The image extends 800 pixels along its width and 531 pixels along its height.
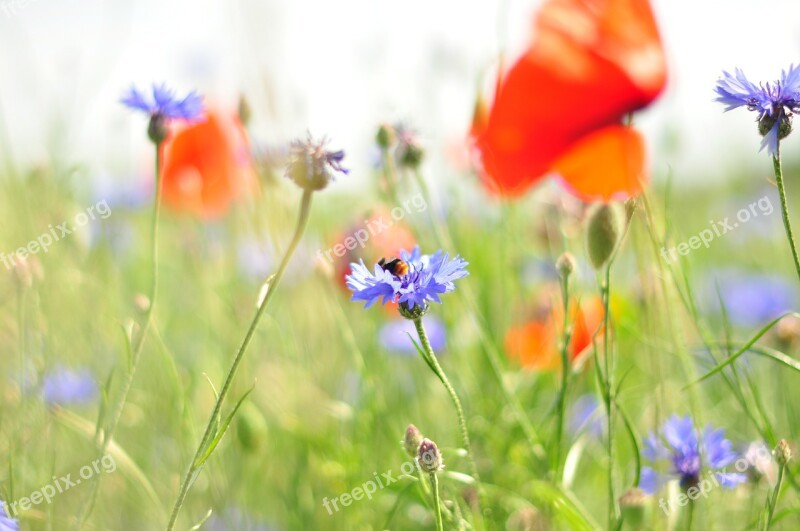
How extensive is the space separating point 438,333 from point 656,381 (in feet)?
1.60

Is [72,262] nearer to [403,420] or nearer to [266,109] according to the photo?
[266,109]

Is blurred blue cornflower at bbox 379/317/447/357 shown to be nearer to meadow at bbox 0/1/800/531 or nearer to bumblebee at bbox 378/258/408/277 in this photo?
meadow at bbox 0/1/800/531

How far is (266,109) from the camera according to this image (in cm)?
125

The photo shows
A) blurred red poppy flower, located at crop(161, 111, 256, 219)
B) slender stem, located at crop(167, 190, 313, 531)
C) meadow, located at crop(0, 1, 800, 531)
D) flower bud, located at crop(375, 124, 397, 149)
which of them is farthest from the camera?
blurred red poppy flower, located at crop(161, 111, 256, 219)

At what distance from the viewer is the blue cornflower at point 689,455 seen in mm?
771

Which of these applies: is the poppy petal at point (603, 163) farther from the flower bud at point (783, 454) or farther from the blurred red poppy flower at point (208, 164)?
the blurred red poppy flower at point (208, 164)

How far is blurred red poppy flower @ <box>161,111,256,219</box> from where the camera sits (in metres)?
1.52

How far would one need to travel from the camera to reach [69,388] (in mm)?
1199

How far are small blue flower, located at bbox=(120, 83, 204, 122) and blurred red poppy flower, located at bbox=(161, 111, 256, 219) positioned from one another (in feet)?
2.11

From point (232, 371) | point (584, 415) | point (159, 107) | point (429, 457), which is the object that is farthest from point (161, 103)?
point (584, 415)

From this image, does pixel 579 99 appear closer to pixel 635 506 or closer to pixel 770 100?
pixel 770 100

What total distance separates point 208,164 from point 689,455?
1023 mm

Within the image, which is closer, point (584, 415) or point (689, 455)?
point (689, 455)

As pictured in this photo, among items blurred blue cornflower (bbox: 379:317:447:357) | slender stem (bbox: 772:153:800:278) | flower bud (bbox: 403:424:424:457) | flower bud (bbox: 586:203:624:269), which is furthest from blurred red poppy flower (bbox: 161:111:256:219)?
slender stem (bbox: 772:153:800:278)
